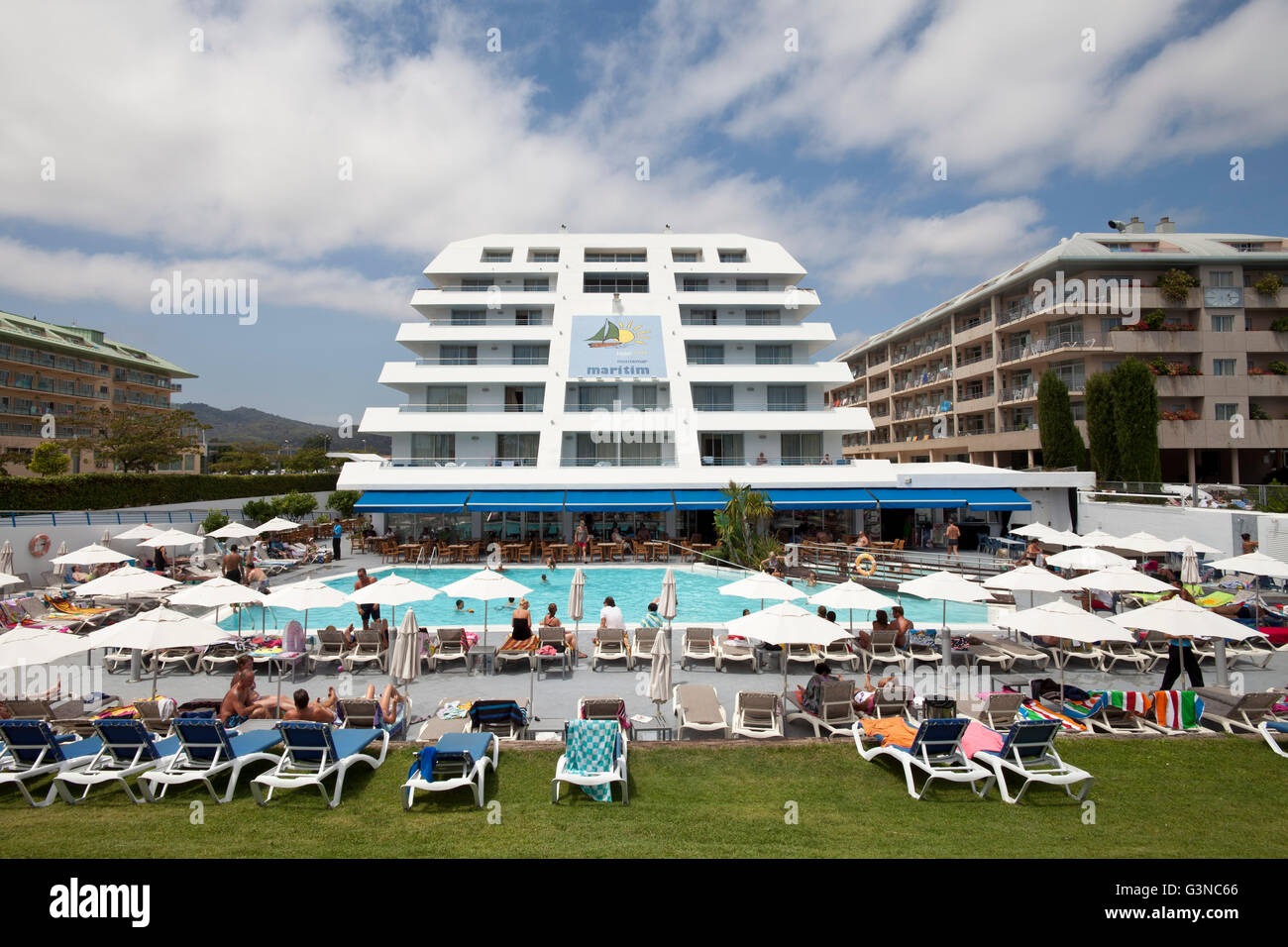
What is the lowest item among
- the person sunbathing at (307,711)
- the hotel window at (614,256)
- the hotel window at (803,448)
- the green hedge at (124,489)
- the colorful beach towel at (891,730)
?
the colorful beach towel at (891,730)

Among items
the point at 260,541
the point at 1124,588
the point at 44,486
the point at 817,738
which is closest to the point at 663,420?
the point at 260,541

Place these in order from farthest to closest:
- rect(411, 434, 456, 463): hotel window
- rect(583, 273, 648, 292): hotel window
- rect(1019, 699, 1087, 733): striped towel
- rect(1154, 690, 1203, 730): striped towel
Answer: rect(583, 273, 648, 292): hotel window → rect(411, 434, 456, 463): hotel window → rect(1019, 699, 1087, 733): striped towel → rect(1154, 690, 1203, 730): striped towel

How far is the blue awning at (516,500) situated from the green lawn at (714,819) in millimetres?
20757

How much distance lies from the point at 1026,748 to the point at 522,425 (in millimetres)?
28064

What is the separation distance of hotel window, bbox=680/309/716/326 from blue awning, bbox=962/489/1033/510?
624 inches

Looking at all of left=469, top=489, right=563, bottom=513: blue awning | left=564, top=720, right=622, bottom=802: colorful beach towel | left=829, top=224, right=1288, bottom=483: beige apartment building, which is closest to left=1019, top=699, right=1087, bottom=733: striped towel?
left=564, top=720, right=622, bottom=802: colorful beach towel

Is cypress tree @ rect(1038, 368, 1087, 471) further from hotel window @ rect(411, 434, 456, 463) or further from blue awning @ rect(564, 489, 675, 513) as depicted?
hotel window @ rect(411, 434, 456, 463)

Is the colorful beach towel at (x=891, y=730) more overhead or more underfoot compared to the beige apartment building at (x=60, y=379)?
more underfoot

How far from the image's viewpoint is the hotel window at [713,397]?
3541 cm

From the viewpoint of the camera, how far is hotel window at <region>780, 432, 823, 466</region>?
34.7 meters

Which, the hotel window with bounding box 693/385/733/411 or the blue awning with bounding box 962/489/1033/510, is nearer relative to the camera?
the blue awning with bounding box 962/489/1033/510

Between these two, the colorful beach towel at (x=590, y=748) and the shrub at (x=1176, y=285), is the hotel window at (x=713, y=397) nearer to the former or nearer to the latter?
the shrub at (x=1176, y=285)

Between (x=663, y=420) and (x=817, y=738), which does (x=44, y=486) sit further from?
(x=817, y=738)

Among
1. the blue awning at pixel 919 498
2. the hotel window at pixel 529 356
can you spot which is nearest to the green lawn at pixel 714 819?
the blue awning at pixel 919 498
